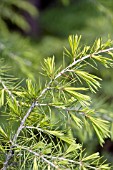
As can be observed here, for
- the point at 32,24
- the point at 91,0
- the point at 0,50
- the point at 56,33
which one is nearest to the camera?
the point at 0,50

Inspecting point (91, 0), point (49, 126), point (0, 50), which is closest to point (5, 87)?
point (49, 126)

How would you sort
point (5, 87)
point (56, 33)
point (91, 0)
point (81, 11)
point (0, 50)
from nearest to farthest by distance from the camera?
point (5, 87)
point (0, 50)
point (91, 0)
point (81, 11)
point (56, 33)

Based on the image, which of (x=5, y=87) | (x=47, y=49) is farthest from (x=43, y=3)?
(x=5, y=87)

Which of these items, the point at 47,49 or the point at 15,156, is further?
the point at 47,49

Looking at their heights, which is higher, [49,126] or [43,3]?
[43,3]

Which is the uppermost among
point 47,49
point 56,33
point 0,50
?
point 56,33

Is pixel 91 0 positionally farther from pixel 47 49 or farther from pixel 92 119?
pixel 92 119

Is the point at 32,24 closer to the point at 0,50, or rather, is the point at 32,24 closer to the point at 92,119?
the point at 0,50
